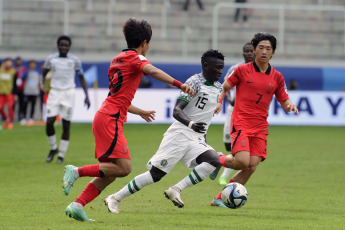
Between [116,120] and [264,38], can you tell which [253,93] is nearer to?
[264,38]

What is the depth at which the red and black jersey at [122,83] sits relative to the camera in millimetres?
7742

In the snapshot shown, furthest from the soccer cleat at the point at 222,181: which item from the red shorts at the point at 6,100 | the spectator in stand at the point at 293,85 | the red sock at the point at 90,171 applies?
the spectator in stand at the point at 293,85

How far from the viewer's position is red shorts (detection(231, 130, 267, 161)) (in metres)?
9.12

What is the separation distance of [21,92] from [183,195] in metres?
17.6

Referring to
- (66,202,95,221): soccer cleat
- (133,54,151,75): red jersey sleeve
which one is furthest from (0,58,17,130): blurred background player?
(133,54,151,75): red jersey sleeve

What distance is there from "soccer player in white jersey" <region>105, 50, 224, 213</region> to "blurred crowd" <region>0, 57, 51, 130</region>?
51.1 ft

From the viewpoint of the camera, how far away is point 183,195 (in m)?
10.6

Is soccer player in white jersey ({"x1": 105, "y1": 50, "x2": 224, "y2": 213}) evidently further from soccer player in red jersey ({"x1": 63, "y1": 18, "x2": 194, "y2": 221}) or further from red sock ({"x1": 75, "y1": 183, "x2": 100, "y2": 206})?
soccer player in red jersey ({"x1": 63, "y1": 18, "x2": 194, "y2": 221})

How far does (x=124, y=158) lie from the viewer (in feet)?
25.4

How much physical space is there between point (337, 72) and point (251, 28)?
4.23 m

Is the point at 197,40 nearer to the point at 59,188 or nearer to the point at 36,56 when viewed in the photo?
the point at 36,56

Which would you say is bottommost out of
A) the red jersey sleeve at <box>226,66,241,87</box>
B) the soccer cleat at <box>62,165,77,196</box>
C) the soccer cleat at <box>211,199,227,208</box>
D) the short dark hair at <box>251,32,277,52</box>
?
the soccer cleat at <box>211,199,227,208</box>

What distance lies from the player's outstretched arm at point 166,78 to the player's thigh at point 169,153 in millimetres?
1565

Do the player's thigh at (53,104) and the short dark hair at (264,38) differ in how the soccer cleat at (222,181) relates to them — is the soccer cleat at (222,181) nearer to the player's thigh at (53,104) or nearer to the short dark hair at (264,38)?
the short dark hair at (264,38)
